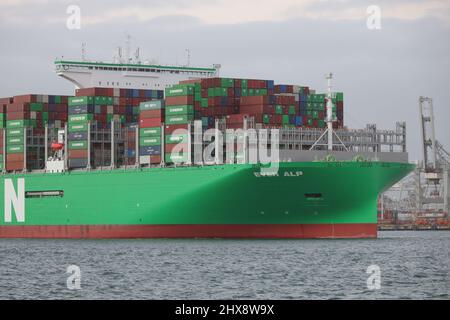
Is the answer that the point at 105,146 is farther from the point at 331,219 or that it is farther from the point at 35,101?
the point at 331,219

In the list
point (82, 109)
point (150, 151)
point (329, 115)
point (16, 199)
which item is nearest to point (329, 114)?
point (329, 115)

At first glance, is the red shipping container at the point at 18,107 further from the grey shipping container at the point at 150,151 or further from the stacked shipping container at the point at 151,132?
the grey shipping container at the point at 150,151

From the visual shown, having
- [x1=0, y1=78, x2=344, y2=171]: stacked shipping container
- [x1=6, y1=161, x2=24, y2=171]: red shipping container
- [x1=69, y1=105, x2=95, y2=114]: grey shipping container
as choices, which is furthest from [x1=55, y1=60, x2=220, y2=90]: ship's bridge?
[x1=69, y1=105, x2=95, y2=114]: grey shipping container

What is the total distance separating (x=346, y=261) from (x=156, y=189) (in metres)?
18.8

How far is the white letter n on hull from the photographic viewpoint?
72875 mm

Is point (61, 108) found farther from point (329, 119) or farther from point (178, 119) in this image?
point (329, 119)

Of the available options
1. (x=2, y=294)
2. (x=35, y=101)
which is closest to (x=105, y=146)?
(x=35, y=101)

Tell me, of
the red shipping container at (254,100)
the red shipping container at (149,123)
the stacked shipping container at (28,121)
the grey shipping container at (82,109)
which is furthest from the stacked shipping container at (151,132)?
the stacked shipping container at (28,121)

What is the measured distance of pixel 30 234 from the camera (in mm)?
72875

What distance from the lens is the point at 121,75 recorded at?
78688 mm

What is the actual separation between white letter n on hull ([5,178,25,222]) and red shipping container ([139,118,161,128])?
12.5 m

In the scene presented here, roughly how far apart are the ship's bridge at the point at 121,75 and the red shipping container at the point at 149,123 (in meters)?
14.8

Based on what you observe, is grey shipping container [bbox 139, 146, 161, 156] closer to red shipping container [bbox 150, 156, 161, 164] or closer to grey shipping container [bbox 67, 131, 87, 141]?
red shipping container [bbox 150, 156, 161, 164]

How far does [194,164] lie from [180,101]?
4129 millimetres
